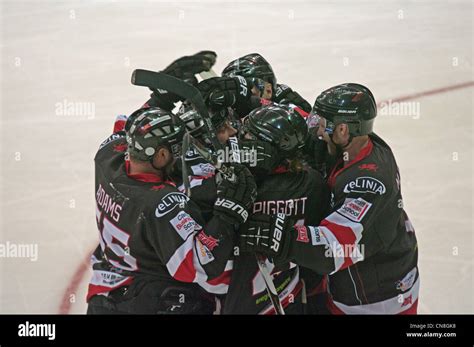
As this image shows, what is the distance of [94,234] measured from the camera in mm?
4609

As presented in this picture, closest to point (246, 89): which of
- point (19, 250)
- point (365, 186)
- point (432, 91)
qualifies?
point (365, 186)

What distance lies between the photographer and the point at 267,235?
265 cm

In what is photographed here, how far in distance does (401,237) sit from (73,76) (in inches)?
196

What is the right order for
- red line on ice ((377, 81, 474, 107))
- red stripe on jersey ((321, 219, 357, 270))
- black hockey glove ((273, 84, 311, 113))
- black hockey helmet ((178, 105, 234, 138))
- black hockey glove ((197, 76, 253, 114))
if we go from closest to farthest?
red stripe on jersey ((321, 219, 357, 270)), black hockey helmet ((178, 105, 234, 138)), black hockey glove ((197, 76, 253, 114)), black hockey glove ((273, 84, 311, 113)), red line on ice ((377, 81, 474, 107))

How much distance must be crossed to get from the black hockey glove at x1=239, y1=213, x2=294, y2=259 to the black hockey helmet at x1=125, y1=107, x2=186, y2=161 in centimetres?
45

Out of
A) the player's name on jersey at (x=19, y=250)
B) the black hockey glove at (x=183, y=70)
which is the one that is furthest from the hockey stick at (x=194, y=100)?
the player's name on jersey at (x=19, y=250)

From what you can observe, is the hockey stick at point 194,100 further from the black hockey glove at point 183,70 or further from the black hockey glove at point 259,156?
the black hockey glove at point 183,70

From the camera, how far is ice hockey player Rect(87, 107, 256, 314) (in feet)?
8.75

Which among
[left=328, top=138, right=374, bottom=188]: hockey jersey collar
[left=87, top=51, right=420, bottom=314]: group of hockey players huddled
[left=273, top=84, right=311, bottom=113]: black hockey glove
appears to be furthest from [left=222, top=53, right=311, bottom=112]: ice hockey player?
[left=328, top=138, right=374, bottom=188]: hockey jersey collar

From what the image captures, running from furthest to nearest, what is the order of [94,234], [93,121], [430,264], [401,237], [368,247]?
[93,121] < [94,234] < [430,264] < [401,237] < [368,247]

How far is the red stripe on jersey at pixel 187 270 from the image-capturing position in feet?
8.77

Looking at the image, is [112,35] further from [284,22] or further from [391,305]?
[391,305]

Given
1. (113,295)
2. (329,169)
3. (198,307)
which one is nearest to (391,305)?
(329,169)

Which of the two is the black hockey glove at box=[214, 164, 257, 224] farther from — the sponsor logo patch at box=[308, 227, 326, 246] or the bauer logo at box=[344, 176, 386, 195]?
the bauer logo at box=[344, 176, 386, 195]
